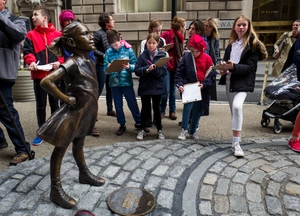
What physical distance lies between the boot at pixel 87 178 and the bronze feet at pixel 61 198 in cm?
35

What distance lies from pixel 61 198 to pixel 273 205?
206 cm

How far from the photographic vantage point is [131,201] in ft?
9.34

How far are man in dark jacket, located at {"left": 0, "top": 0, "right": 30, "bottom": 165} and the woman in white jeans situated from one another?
2.67 meters

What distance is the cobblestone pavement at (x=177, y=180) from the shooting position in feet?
9.07

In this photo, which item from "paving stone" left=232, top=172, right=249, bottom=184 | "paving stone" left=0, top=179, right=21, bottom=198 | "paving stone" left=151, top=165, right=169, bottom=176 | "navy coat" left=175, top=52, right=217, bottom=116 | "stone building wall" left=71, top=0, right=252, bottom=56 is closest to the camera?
"paving stone" left=0, top=179, right=21, bottom=198

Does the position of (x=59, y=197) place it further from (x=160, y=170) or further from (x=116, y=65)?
(x=116, y=65)

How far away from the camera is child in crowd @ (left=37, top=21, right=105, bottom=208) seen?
8.32 feet

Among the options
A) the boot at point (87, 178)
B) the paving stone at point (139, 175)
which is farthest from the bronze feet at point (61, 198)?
the paving stone at point (139, 175)

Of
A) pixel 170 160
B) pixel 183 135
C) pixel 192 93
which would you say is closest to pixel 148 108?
pixel 183 135

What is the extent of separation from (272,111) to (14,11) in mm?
17110

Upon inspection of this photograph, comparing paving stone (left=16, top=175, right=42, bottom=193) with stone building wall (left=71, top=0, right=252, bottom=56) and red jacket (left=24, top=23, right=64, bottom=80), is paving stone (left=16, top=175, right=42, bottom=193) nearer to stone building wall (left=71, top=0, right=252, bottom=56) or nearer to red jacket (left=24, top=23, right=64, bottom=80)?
red jacket (left=24, top=23, right=64, bottom=80)

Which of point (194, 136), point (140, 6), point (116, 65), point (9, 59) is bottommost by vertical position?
point (194, 136)

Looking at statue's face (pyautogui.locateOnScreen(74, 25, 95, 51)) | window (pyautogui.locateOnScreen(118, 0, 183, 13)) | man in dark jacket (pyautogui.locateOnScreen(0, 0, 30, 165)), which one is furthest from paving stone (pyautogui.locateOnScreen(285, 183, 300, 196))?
window (pyautogui.locateOnScreen(118, 0, 183, 13))

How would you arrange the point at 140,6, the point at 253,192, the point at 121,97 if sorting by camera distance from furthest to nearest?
the point at 140,6
the point at 121,97
the point at 253,192
